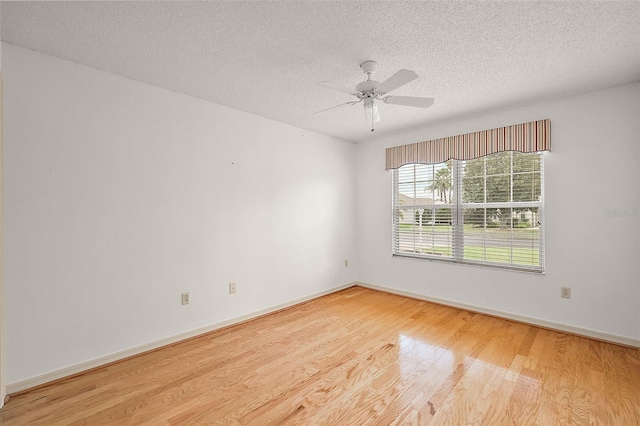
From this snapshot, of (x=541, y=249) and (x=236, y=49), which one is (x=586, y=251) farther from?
(x=236, y=49)

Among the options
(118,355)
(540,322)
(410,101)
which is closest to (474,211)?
(540,322)

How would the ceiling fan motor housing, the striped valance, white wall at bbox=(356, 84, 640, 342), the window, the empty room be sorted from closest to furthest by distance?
the empty room
the ceiling fan motor housing
white wall at bbox=(356, 84, 640, 342)
the striped valance
the window

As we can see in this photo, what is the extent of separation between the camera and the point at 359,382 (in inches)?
83.5

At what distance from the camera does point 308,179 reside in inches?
163

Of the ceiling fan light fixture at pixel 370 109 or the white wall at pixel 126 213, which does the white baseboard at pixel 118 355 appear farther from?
the ceiling fan light fixture at pixel 370 109

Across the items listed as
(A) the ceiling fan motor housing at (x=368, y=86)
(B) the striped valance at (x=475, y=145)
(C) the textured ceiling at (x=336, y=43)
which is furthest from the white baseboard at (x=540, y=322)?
(A) the ceiling fan motor housing at (x=368, y=86)

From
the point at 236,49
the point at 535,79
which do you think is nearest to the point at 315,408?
the point at 236,49

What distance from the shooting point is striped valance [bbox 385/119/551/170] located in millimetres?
3125

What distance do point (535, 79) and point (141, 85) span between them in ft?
11.6

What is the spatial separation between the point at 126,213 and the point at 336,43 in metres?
2.21

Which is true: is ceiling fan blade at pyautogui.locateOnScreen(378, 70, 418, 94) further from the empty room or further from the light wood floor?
the light wood floor

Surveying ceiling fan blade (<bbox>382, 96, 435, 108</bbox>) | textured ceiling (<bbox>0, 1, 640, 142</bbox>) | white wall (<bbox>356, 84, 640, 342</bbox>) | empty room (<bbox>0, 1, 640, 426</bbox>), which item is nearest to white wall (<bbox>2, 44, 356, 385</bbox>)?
empty room (<bbox>0, 1, 640, 426</bbox>)

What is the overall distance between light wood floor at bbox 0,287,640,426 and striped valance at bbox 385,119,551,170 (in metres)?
1.98

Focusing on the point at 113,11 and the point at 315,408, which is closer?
the point at 113,11
